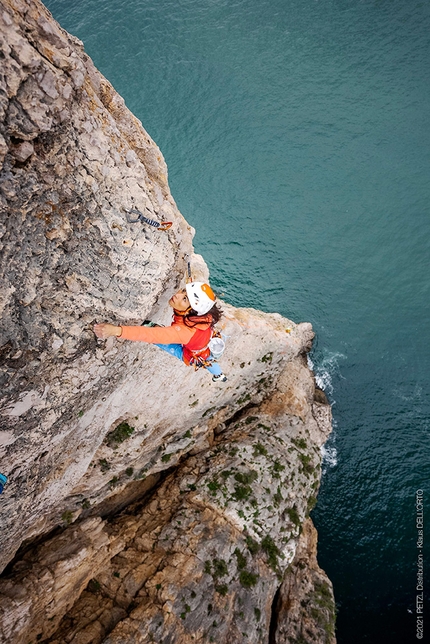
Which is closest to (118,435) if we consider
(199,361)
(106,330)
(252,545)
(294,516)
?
(199,361)

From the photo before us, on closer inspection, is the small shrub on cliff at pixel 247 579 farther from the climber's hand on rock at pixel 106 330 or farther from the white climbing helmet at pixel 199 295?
the white climbing helmet at pixel 199 295

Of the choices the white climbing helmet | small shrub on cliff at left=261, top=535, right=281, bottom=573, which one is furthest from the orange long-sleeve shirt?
small shrub on cliff at left=261, top=535, right=281, bottom=573

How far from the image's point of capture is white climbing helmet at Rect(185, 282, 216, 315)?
7844 millimetres

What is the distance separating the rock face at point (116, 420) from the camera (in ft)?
20.6

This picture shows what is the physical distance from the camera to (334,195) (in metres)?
30.7

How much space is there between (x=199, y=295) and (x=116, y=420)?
728 centimetres

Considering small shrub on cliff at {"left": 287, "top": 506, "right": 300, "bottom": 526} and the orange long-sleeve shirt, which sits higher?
the orange long-sleeve shirt

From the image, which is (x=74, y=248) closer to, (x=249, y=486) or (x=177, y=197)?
(x=249, y=486)

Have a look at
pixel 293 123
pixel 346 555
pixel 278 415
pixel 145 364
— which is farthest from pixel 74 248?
pixel 293 123

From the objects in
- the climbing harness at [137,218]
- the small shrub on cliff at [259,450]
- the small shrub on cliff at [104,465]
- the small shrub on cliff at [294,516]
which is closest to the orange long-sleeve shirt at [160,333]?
the climbing harness at [137,218]

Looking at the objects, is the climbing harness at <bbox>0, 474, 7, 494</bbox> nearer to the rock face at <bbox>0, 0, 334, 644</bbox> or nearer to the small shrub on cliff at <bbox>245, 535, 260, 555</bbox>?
the rock face at <bbox>0, 0, 334, 644</bbox>

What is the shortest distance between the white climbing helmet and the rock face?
1528 mm

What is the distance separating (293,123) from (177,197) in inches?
480

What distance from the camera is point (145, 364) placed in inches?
473
